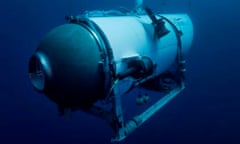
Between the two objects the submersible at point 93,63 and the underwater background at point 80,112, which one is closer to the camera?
the submersible at point 93,63

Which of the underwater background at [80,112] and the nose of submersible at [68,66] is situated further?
the underwater background at [80,112]

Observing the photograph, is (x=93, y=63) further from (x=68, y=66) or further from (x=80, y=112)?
(x=80, y=112)

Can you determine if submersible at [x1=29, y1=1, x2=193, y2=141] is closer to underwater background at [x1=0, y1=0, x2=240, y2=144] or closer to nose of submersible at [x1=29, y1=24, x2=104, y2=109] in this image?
nose of submersible at [x1=29, y1=24, x2=104, y2=109]

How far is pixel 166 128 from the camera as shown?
7.03 metres

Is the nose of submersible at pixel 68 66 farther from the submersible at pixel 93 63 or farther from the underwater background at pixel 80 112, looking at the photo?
the underwater background at pixel 80 112

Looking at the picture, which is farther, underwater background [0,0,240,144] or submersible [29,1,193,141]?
underwater background [0,0,240,144]

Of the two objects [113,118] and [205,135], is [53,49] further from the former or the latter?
[205,135]

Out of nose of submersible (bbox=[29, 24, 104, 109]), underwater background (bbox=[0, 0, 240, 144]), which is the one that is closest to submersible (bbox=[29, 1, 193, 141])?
nose of submersible (bbox=[29, 24, 104, 109])

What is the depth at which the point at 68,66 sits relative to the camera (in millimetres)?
2041

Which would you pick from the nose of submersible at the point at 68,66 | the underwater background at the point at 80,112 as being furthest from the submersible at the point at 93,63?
the underwater background at the point at 80,112

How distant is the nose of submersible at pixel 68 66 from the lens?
205 cm

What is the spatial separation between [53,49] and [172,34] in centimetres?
171

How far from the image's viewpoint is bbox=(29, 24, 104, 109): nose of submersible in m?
2.05

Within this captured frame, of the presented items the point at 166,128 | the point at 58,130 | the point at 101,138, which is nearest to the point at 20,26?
the point at 58,130
